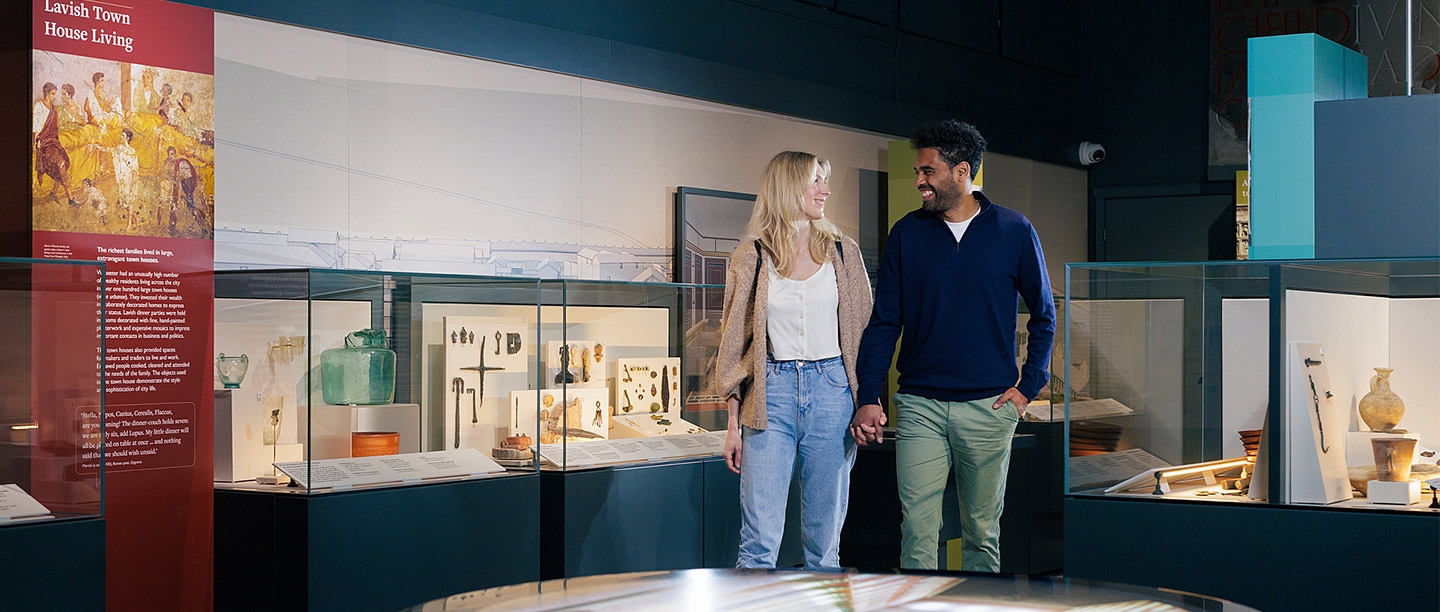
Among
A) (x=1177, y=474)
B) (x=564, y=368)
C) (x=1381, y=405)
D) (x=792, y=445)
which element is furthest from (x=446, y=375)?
(x=1381, y=405)

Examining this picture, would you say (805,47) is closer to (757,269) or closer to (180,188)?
(757,269)

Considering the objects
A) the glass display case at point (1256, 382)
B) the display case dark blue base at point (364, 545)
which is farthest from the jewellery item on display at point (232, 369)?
the glass display case at point (1256, 382)

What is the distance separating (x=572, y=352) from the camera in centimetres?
405

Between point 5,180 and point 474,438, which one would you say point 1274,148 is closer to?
point 474,438

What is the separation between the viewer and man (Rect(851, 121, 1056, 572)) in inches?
133

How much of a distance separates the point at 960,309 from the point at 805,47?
344 cm

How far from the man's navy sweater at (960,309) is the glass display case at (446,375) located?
931mm

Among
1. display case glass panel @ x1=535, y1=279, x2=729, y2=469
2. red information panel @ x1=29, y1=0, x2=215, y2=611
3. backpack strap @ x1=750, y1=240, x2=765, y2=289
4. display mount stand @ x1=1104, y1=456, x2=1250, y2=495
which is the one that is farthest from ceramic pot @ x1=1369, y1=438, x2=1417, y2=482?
red information panel @ x1=29, y1=0, x2=215, y2=611

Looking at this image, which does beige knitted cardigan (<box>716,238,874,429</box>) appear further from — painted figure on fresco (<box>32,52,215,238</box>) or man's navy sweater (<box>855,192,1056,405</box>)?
painted figure on fresco (<box>32,52,215,238</box>)

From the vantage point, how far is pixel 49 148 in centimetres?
354

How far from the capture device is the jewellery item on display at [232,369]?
3.54m

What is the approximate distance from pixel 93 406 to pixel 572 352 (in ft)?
4.60

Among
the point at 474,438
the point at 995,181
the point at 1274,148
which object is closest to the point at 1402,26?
the point at 995,181

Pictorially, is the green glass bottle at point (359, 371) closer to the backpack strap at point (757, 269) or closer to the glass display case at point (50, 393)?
the glass display case at point (50, 393)
